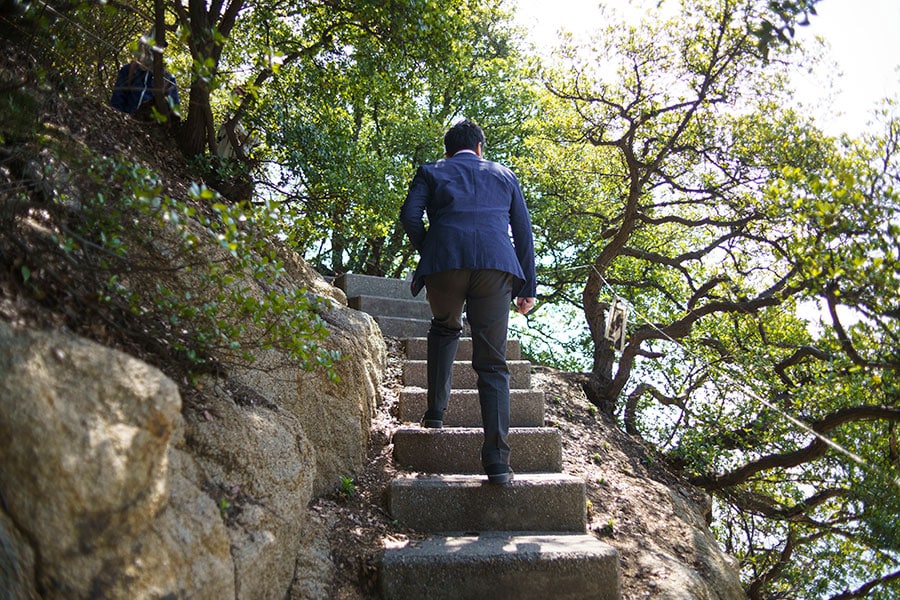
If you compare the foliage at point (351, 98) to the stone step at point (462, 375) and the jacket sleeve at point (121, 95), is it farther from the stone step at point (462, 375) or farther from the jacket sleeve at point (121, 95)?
the stone step at point (462, 375)

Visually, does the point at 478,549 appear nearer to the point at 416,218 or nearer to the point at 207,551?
the point at 207,551

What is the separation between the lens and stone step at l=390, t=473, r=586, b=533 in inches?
160

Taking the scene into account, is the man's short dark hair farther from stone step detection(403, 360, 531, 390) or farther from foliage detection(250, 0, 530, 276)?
stone step detection(403, 360, 531, 390)

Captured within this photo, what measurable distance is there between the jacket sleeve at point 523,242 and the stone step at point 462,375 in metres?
1.54

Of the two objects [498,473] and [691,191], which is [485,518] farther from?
[691,191]

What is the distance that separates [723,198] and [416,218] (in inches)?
169

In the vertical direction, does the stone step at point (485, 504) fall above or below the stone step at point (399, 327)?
below

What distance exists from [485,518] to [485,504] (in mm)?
79

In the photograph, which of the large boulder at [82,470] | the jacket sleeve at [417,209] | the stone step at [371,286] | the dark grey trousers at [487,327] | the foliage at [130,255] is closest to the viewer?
the large boulder at [82,470]

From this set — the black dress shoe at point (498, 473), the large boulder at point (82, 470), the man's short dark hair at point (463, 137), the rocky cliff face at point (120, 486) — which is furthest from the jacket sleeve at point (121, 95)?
the large boulder at point (82, 470)

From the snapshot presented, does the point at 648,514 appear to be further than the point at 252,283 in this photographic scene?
Yes

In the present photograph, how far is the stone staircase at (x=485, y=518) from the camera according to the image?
3.52 metres


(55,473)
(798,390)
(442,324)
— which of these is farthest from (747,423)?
(55,473)

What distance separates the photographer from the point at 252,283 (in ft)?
14.0
